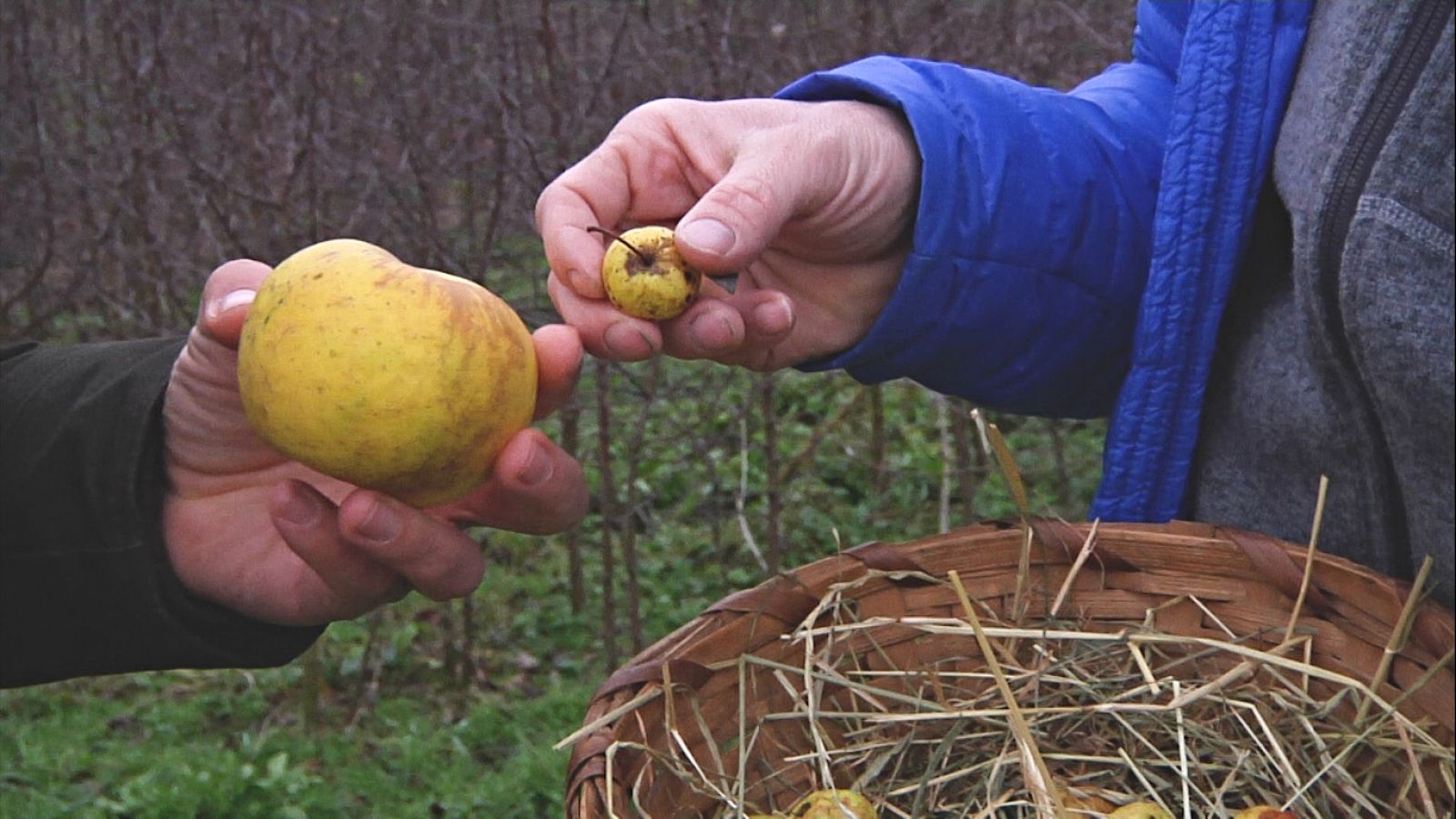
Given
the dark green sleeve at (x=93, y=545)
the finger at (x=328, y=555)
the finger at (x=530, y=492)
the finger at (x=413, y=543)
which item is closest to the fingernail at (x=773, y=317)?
the finger at (x=530, y=492)

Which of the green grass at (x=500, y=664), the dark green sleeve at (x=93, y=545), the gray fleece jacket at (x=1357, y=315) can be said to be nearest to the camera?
the gray fleece jacket at (x=1357, y=315)

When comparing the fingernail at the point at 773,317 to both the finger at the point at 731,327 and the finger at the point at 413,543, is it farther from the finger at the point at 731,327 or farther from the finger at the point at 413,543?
the finger at the point at 413,543

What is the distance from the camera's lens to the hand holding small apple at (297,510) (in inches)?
62.0

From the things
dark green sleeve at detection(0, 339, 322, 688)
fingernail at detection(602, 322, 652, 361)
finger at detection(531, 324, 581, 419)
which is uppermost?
fingernail at detection(602, 322, 652, 361)

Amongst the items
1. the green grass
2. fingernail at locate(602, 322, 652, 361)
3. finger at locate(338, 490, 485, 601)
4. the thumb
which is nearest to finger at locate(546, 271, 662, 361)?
fingernail at locate(602, 322, 652, 361)

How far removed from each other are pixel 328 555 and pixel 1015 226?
881 mm

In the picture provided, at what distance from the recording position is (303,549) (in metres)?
1.60

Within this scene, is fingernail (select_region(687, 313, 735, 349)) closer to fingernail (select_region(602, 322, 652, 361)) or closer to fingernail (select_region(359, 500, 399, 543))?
fingernail (select_region(602, 322, 652, 361))

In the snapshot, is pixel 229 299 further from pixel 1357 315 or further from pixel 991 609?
pixel 1357 315

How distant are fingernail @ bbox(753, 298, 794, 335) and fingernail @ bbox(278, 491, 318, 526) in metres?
0.52

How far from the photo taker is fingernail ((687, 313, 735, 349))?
1.58m

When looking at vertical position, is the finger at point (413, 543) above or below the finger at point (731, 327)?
below

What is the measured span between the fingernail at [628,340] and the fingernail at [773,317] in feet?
0.46

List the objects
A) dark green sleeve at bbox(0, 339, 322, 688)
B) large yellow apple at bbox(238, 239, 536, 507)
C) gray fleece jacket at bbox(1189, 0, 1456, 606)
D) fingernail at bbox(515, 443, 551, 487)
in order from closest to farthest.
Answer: gray fleece jacket at bbox(1189, 0, 1456, 606)
large yellow apple at bbox(238, 239, 536, 507)
fingernail at bbox(515, 443, 551, 487)
dark green sleeve at bbox(0, 339, 322, 688)
